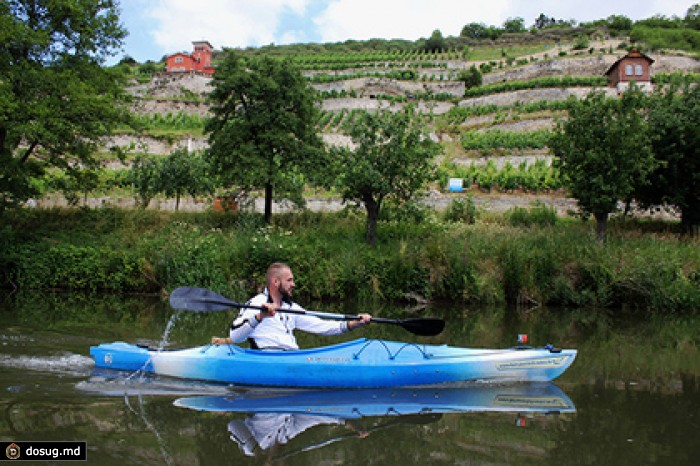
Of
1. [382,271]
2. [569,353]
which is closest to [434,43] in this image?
[382,271]

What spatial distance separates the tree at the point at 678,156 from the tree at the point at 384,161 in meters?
6.93

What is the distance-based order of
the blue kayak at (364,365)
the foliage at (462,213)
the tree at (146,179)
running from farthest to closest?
the tree at (146,179) → the foliage at (462,213) → the blue kayak at (364,365)

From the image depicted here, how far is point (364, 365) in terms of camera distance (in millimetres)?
6262

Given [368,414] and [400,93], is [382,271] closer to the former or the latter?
[368,414]

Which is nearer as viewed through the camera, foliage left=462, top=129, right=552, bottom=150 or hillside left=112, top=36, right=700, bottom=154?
foliage left=462, top=129, right=552, bottom=150

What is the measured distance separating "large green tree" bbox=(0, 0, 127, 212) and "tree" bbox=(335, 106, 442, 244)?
6.80 meters

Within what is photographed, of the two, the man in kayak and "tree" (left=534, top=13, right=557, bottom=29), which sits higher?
"tree" (left=534, top=13, right=557, bottom=29)

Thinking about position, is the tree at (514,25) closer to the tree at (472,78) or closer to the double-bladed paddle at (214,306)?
the tree at (472,78)

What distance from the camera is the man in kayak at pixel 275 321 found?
20.5 ft

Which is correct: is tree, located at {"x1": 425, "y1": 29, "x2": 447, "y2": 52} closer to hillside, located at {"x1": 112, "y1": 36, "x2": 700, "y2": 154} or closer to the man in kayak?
hillside, located at {"x1": 112, "y1": 36, "x2": 700, "y2": 154}

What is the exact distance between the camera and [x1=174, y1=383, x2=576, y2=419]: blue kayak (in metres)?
5.59

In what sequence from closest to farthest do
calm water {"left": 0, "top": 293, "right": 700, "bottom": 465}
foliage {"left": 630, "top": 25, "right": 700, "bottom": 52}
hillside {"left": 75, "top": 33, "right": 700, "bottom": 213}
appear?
calm water {"left": 0, "top": 293, "right": 700, "bottom": 465}
hillside {"left": 75, "top": 33, "right": 700, "bottom": 213}
foliage {"left": 630, "top": 25, "right": 700, "bottom": 52}

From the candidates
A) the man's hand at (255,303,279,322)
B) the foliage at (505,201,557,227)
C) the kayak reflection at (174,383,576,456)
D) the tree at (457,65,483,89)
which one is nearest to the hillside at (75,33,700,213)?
the tree at (457,65,483,89)

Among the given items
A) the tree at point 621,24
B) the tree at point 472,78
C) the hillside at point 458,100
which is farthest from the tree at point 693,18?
the tree at point 472,78
